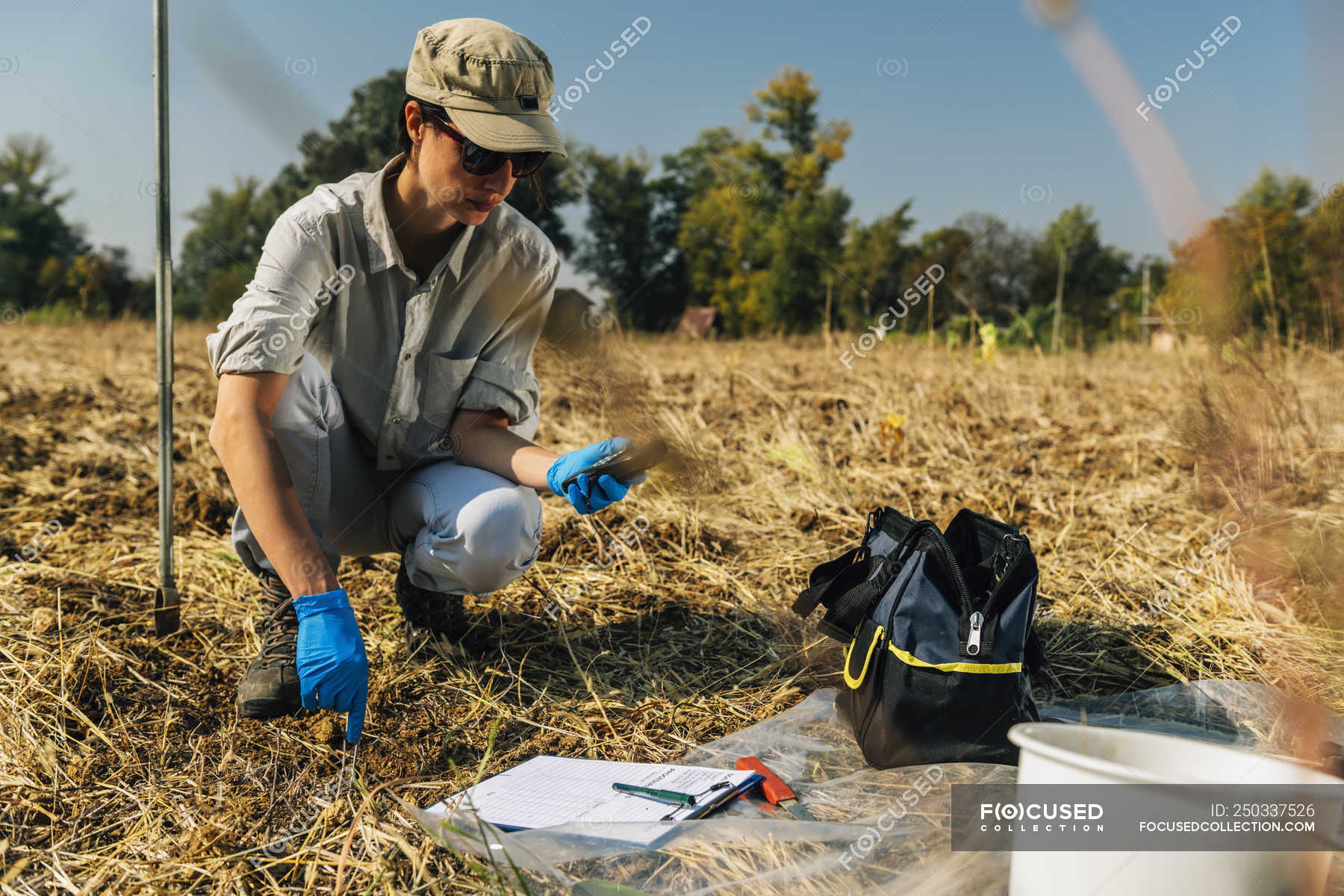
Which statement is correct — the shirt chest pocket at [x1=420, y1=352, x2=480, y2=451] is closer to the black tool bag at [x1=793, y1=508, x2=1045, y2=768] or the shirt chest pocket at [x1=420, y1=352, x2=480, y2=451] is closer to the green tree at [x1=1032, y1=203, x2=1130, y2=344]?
the black tool bag at [x1=793, y1=508, x2=1045, y2=768]

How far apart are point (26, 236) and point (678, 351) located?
21264 millimetres

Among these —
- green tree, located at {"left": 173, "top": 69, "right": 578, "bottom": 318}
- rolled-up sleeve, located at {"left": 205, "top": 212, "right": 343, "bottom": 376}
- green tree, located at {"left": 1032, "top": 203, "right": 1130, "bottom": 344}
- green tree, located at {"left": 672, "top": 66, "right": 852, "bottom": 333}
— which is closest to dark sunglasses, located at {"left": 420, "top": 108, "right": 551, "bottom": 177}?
rolled-up sleeve, located at {"left": 205, "top": 212, "right": 343, "bottom": 376}

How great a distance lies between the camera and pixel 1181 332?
3.67 meters

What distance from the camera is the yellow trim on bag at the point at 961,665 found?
1426 mm

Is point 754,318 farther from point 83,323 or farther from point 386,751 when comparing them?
point 386,751

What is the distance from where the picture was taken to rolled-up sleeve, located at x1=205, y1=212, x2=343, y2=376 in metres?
1.58

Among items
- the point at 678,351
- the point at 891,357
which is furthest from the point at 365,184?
the point at 678,351

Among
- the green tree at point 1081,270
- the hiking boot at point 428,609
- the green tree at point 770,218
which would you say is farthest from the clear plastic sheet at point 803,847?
the green tree at point 1081,270

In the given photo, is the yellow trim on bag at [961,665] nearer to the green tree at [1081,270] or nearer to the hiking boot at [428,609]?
the hiking boot at [428,609]

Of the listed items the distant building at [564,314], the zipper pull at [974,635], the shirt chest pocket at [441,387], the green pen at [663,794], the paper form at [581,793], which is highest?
the distant building at [564,314]

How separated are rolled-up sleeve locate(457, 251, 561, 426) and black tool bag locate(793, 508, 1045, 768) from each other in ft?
2.88

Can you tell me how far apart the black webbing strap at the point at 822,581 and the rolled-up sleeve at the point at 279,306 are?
1.04m

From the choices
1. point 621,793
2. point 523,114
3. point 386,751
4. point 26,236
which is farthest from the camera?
point 26,236

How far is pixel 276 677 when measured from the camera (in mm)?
1627
